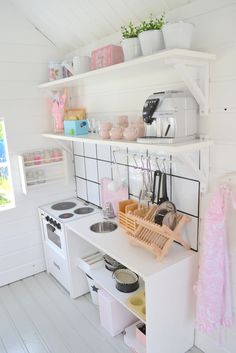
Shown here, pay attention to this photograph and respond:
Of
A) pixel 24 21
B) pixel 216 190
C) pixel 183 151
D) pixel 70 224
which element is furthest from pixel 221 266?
pixel 24 21

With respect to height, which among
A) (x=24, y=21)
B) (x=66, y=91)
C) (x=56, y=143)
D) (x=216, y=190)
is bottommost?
(x=216, y=190)

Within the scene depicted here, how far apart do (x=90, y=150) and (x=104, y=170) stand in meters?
0.26

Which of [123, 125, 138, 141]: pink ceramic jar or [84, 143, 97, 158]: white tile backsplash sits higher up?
[123, 125, 138, 141]: pink ceramic jar

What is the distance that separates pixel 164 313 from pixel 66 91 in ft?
6.55

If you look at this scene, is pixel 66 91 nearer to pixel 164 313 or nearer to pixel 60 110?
pixel 60 110

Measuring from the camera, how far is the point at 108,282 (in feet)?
6.78

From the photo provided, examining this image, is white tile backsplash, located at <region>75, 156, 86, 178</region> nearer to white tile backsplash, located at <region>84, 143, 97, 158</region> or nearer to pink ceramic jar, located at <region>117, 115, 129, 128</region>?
white tile backsplash, located at <region>84, 143, 97, 158</region>

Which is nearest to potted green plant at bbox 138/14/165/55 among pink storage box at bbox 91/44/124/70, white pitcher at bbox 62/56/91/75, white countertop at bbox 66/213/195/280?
pink storage box at bbox 91/44/124/70

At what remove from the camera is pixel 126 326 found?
2.11m

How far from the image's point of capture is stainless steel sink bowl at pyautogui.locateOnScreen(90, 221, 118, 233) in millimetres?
2246

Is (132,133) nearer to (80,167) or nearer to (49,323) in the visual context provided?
(80,167)

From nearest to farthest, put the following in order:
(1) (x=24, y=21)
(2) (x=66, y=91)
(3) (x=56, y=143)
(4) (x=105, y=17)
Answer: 1. (4) (x=105, y=17)
2. (1) (x=24, y=21)
3. (2) (x=66, y=91)
4. (3) (x=56, y=143)

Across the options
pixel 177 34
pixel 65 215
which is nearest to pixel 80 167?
pixel 65 215

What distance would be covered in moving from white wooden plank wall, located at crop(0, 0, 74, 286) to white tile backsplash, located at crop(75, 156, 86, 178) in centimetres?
21
